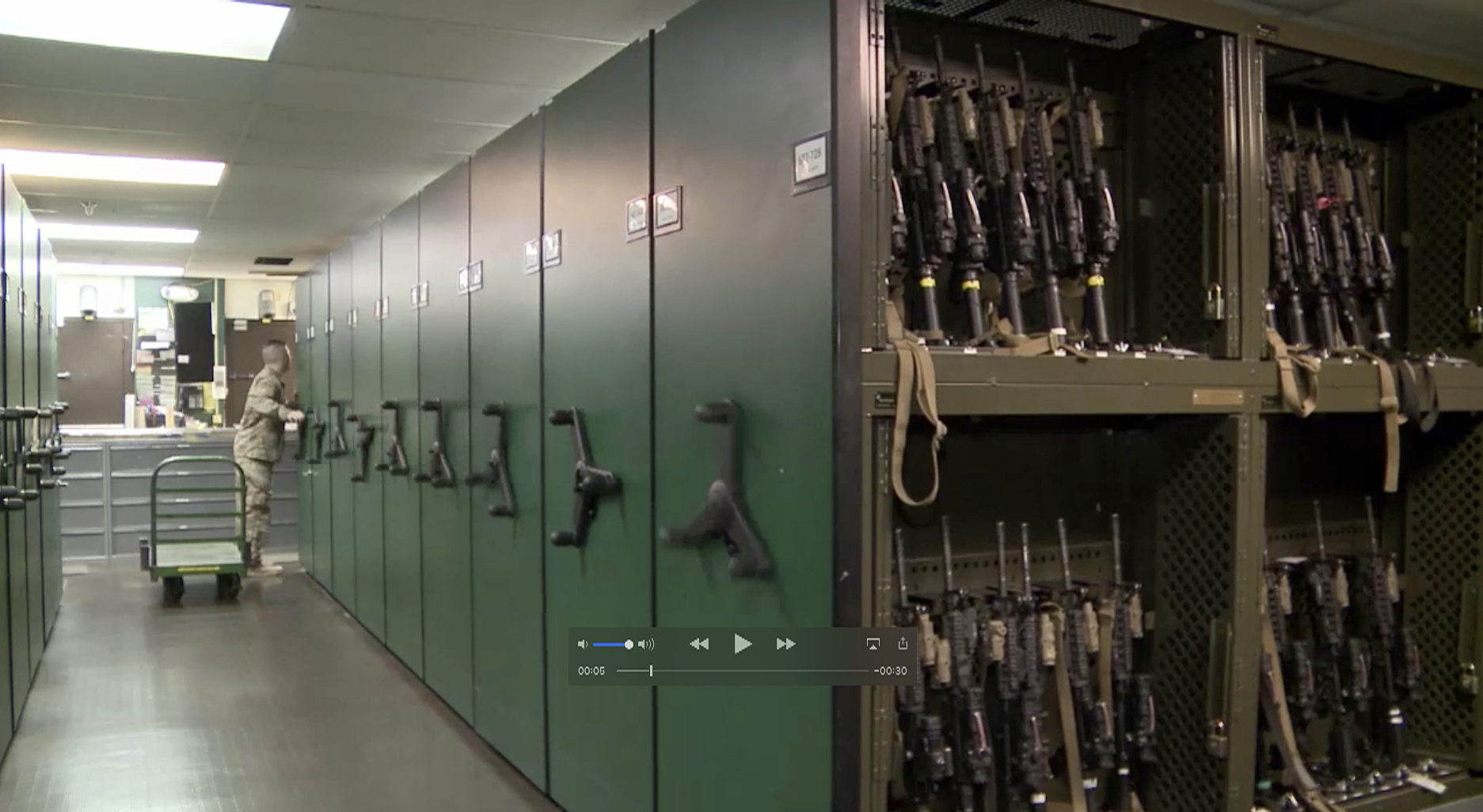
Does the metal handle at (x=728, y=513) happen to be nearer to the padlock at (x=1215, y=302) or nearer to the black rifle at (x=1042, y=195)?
the black rifle at (x=1042, y=195)

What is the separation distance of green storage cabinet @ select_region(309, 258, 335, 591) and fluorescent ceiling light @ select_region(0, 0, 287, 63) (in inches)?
115

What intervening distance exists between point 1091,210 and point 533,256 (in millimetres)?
1770

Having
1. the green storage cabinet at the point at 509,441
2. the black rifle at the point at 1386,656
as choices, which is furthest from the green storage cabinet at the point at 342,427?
the black rifle at the point at 1386,656

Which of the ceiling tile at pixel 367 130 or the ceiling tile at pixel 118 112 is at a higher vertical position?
the ceiling tile at pixel 367 130

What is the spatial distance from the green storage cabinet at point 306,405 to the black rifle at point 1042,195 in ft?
19.3

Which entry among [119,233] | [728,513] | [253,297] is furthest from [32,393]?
[253,297]

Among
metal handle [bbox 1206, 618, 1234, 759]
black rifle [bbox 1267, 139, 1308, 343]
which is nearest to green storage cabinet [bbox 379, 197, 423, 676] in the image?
metal handle [bbox 1206, 618, 1234, 759]

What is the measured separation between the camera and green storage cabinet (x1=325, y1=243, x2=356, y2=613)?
241 inches

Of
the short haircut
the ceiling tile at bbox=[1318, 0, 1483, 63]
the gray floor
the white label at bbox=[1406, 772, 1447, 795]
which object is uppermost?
the ceiling tile at bbox=[1318, 0, 1483, 63]

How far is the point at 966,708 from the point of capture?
247cm

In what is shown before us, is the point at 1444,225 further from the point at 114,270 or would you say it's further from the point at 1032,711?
the point at 114,270

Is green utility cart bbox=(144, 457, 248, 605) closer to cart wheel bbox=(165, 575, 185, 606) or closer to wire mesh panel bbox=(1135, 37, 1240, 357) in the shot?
cart wheel bbox=(165, 575, 185, 606)

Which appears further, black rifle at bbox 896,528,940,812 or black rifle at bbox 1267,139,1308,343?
black rifle at bbox 1267,139,1308,343

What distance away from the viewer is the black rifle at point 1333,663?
3158 millimetres
